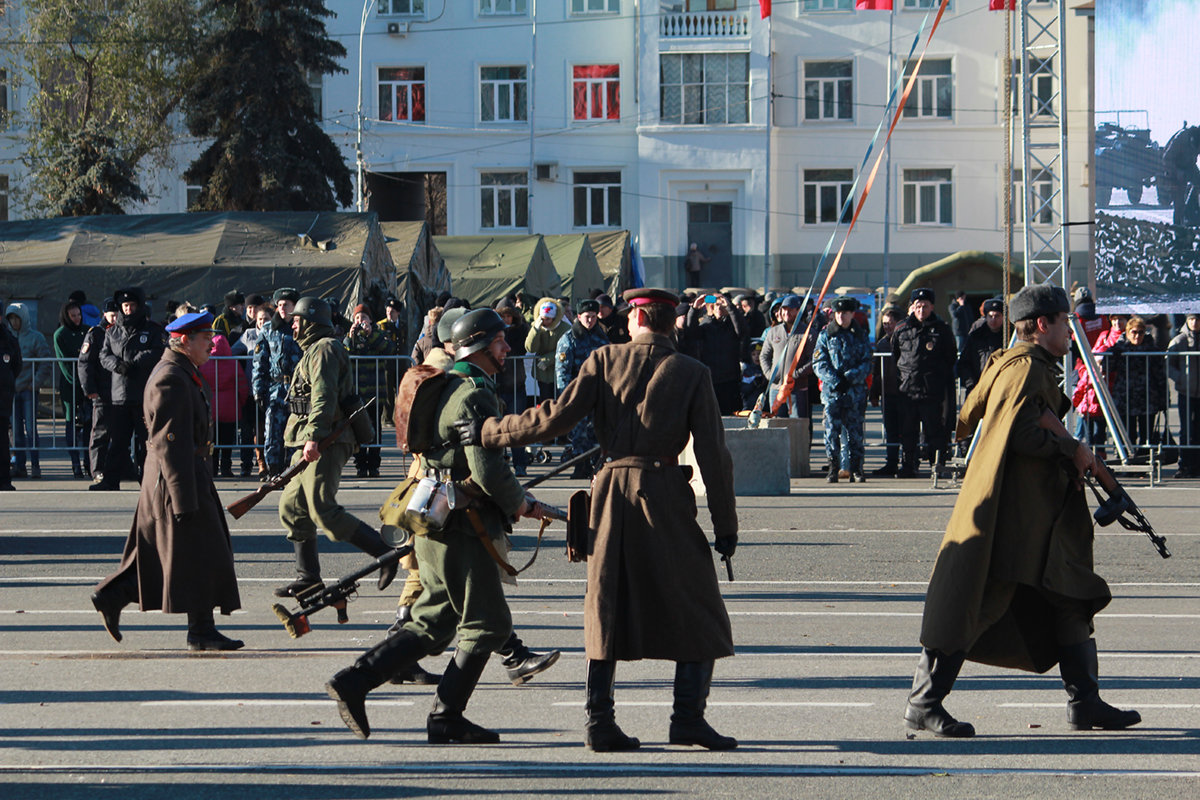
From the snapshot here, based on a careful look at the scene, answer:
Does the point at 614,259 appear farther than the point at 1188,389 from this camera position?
Yes

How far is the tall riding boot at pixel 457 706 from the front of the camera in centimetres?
602

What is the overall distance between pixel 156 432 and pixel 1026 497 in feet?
14.9

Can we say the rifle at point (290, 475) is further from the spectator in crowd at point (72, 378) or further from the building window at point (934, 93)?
the building window at point (934, 93)

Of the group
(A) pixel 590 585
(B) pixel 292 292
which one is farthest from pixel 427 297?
(A) pixel 590 585

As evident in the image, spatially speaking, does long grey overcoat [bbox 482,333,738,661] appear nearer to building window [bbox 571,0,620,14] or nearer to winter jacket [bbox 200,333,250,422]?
winter jacket [bbox 200,333,250,422]

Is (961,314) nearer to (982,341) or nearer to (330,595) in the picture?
(982,341)

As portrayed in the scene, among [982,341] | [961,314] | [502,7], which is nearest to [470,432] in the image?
[982,341]

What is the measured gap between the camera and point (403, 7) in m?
46.8

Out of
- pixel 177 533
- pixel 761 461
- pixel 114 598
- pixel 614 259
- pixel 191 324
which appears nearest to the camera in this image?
pixel 177 533

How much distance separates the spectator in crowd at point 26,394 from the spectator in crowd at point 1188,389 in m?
12.4

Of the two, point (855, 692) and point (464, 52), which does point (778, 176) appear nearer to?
point (464, 52)

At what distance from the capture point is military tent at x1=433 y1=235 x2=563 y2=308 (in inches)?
1218

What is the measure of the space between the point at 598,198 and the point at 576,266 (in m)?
14.4

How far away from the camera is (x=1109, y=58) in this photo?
68.5 feet
